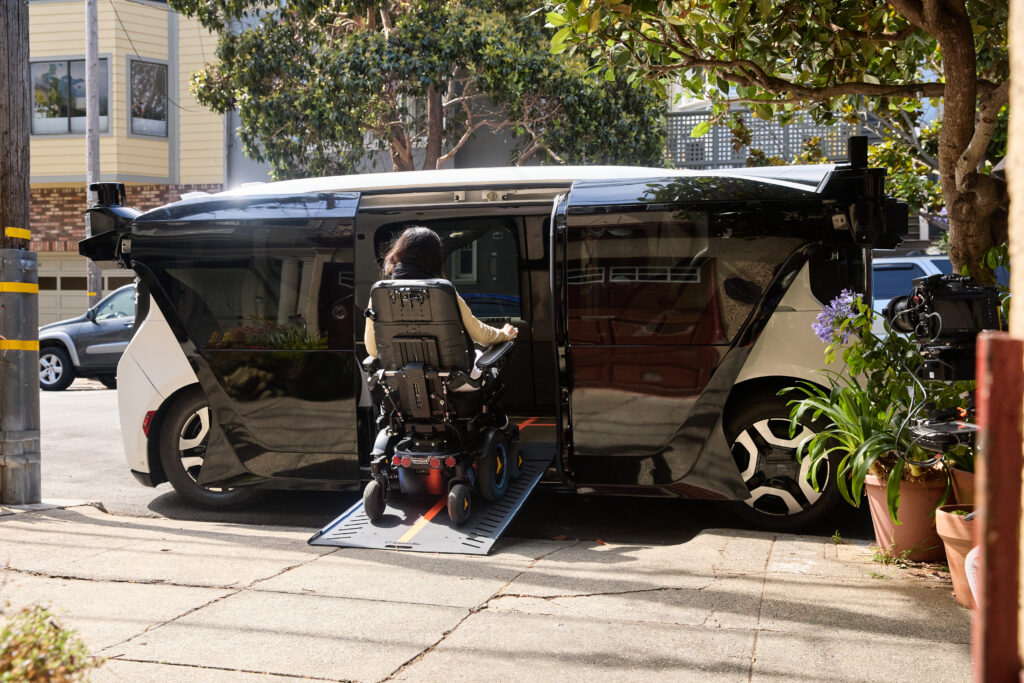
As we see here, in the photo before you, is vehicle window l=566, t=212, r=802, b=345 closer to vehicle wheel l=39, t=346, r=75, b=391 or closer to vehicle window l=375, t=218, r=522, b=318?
vehicle window l=375, t=218, r=522, b=318

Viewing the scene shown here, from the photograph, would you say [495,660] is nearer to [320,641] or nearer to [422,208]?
[320,641]

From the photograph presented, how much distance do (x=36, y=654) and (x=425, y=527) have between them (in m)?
3.67

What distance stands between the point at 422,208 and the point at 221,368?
168 cm

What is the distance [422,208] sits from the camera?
6504 mm

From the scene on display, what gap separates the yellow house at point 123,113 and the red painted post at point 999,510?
Answer: 75.3 ft

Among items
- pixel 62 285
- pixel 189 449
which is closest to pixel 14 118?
pixel 189 449

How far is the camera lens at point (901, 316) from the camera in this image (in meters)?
4.88

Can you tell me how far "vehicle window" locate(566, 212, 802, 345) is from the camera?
19.6 feet

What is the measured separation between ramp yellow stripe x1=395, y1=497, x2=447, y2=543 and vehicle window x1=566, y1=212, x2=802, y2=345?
1.24 m

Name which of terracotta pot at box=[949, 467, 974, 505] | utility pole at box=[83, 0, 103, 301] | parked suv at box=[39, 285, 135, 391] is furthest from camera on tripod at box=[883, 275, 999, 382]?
utility pole at box=[83, 0, 103, 301]

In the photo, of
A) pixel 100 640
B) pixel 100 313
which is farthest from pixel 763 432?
pixel 100 313

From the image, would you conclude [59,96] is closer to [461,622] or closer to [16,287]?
[16,287]

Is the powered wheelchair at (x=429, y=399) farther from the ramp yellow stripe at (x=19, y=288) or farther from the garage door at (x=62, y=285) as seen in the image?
the garage door at (x=62, y=285)

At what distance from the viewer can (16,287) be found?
6.80 m
